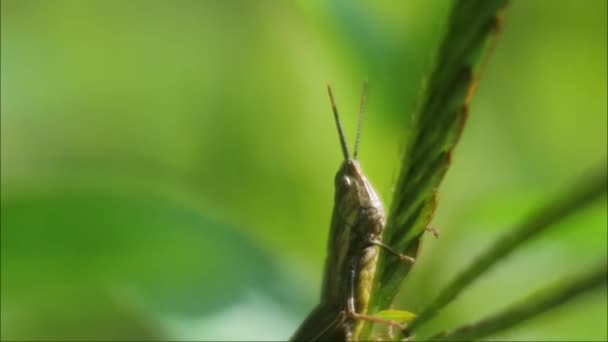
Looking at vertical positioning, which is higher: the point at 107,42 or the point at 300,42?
the point at 107,42

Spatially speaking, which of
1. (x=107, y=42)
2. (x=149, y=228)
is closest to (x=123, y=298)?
(x=149, y=228)

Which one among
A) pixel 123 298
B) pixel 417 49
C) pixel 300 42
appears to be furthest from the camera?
pixel 300 42

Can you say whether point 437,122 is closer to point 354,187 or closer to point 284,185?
point 354,187

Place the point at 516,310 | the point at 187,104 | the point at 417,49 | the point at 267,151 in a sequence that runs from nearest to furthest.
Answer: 1. the point at 516,310
2. the point at 417,49
3. the point at 267,151
4. the point at 187,104

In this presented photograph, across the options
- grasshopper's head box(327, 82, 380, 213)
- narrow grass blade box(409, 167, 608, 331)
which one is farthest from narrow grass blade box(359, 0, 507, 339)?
grasshopper's head box(327, 82, 380, 213)

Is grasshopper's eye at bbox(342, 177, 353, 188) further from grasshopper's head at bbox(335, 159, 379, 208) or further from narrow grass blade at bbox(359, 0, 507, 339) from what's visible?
narrow grass blade at bbox(359, 0, 507, 339)

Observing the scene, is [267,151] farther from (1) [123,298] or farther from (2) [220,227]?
(1) [123,298]
